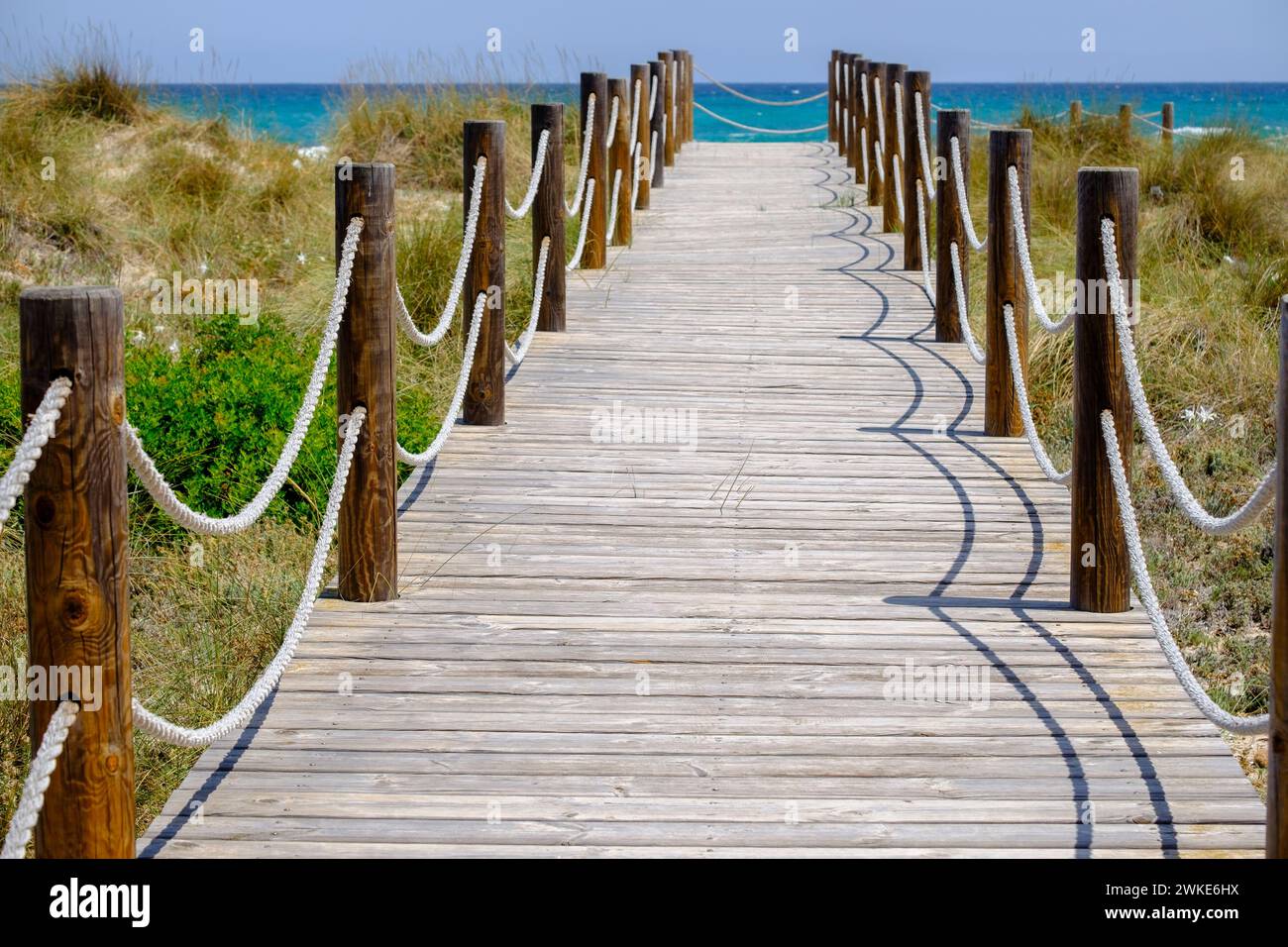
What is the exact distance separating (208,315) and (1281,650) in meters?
8.37

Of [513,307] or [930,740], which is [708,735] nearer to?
[930,740]

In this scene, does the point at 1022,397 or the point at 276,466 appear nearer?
the point at 276,466

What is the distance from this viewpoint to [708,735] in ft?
12.9

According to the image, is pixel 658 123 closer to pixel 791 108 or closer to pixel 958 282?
pixel 958 282

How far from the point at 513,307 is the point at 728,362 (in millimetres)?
2146

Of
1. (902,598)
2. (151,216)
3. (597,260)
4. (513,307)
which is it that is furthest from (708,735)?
(151,216)

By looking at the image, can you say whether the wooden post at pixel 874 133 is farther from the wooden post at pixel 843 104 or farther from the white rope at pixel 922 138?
the wooden post at pixel 843 104

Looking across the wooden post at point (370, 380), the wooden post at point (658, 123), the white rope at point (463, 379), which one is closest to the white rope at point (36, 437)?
the wooden post at point (370, 380)

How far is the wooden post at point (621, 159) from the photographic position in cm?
1073

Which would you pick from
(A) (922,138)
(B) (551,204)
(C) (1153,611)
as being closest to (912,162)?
(A) (922,138)

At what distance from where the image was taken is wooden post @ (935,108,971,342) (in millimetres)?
7973

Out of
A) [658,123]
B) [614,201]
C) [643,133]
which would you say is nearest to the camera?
[614,201]

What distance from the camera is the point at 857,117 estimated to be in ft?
51.0

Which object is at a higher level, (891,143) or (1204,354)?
(891,143)
